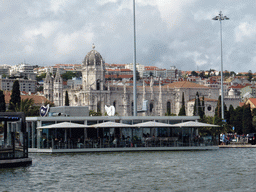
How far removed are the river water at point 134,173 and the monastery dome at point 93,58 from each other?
3872 inches

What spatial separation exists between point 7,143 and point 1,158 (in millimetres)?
1536

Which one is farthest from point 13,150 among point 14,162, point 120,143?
point 120,143

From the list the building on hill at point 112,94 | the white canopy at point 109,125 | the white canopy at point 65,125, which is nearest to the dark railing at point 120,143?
the white canopy at point 65,125

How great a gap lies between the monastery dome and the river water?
3872 inches

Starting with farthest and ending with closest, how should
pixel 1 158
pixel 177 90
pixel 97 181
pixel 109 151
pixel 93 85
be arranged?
1. pixel 177 90
2. pixel 93 85
3. pixel 109 151
4. pixel 1 158
5. pixel 97 181

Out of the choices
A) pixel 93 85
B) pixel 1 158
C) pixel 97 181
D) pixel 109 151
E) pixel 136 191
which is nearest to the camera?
pixel 136 191

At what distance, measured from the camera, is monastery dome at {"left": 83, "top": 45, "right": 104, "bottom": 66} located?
13662 cm

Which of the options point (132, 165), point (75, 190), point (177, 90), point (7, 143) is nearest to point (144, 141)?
point (132, 165)

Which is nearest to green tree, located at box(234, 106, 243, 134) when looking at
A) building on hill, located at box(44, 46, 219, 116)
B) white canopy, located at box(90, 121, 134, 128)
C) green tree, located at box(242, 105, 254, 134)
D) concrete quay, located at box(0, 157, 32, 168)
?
green tree, located at box(242, 105, 254, 134)

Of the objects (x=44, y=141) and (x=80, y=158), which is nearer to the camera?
(x=80, y=158)

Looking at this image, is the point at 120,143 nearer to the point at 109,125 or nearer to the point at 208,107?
the point at 109,125

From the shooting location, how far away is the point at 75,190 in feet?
77.0

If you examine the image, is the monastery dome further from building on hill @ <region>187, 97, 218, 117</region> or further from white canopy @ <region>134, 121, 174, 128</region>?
white canopy @ <region>134, 121, 174, 128</region>

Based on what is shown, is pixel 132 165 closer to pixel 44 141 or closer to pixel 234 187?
pixel 234 187
